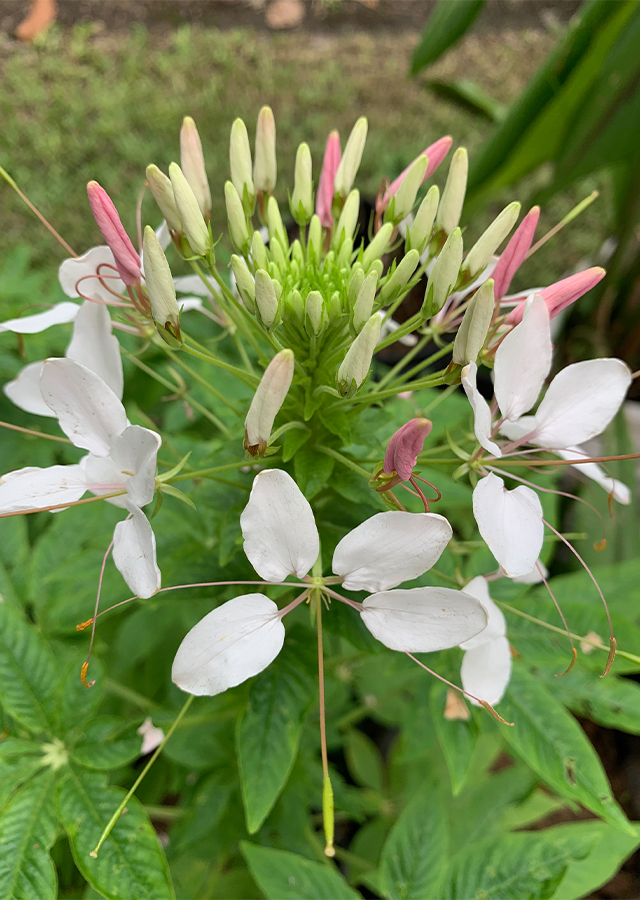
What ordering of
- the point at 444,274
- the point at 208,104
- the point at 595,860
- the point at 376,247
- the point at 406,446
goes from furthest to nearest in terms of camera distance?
the point at 208,104
the point at 595,860
the point at 376,247
the point at 444,274
the point at 406,446

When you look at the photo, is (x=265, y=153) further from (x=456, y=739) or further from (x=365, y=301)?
(x=456, y=739)

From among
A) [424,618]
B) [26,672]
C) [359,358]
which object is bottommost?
[26,672]

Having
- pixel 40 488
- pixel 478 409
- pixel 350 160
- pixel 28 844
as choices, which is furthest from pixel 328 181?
pixel 28 844

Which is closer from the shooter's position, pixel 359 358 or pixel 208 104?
pixel 359 358

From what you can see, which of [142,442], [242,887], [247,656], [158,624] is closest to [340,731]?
[242,887]

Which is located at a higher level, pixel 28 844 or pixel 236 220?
pixel 236 220

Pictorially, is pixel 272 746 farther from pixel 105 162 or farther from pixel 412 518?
pixel 105 162
